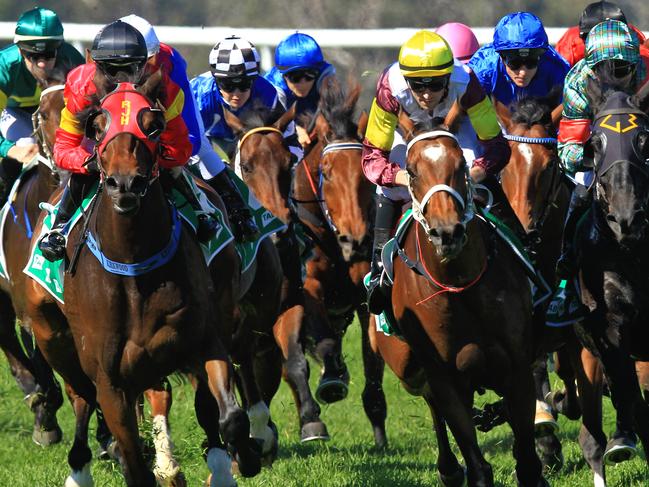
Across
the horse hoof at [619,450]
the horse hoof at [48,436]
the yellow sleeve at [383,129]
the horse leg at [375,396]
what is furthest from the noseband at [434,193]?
the horse hoof at [48,436]

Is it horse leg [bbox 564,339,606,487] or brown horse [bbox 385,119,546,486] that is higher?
brown horse [bbox 385,119,546,486]

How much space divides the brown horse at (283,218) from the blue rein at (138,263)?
113 inches

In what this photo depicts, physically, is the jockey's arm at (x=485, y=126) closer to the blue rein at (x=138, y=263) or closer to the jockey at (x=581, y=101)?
the jockey at (x=581, y=101)

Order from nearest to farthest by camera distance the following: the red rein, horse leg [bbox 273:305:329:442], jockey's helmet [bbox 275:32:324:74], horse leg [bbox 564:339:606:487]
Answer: the red rein, horse leg [bbox 564:339:606:487], horse leg [bbox 273:305:329:442], jockey's helmet [bbox 275:32:324:74]

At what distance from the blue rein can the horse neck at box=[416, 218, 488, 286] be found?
120 cm

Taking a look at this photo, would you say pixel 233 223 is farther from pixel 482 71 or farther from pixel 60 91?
pixel 482 71

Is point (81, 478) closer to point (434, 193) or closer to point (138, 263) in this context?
point (138, 263)

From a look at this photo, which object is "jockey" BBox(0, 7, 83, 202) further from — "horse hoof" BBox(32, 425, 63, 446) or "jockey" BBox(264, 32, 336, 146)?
"jockey" BBox(264, 32, 336, 146)

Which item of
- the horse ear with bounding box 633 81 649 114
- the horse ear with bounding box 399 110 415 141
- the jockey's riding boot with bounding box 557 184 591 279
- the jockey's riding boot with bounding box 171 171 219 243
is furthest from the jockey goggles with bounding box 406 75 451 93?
the jockey's riding boot with bounding box 171 171 219 243

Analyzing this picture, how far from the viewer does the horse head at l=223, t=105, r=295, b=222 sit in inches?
389

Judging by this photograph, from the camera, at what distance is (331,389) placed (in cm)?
990

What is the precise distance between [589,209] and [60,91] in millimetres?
3090

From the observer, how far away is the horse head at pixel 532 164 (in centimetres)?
878

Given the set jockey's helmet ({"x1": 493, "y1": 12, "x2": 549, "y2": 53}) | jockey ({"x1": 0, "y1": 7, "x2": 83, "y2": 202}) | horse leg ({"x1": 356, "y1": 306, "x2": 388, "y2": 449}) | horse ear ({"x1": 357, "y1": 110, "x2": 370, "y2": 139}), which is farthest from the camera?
horse ear ({"x1": 357, "y1": 110, "x2": 370, "y2": 139})
